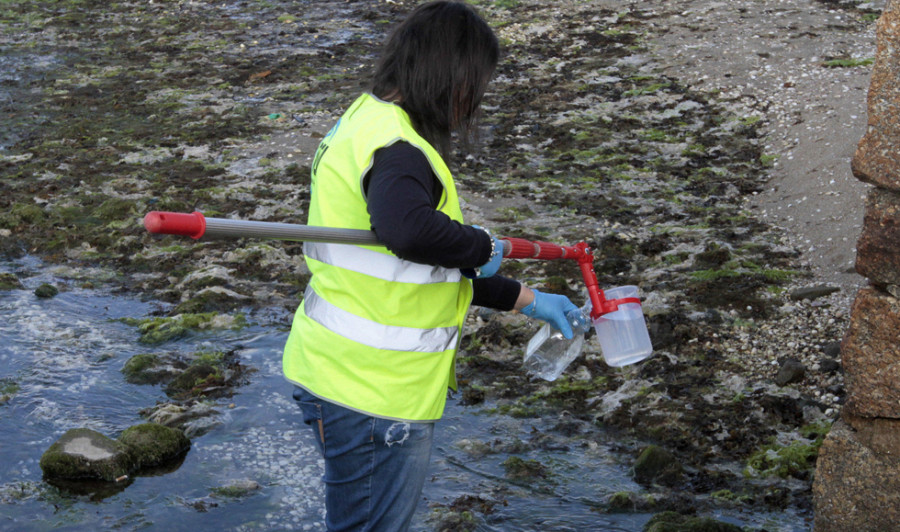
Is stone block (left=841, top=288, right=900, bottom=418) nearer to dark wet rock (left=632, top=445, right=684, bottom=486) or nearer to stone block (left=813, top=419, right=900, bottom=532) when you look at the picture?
stone block (left=813, top=419, right=900, bottom=532)

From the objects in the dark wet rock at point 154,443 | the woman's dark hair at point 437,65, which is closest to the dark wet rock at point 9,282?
the dark wet rock at point 154,443

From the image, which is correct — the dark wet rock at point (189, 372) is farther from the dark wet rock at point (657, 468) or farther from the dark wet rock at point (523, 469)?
the dark wet rock at point (657, 468)

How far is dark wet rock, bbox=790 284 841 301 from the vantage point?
570cm

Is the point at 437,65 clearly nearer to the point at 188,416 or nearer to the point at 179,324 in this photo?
the point at 188,416

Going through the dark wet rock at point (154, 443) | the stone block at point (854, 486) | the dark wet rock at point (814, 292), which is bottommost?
the dark wet rock at point (154, 443)

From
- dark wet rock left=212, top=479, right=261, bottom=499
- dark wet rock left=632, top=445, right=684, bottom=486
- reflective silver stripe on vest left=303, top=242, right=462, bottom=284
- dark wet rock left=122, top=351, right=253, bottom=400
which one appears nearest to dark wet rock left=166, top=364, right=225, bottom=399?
dark wet rock left=122, top=351, right=253, bottom=400

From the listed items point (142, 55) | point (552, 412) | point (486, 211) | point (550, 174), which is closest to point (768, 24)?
point (550, 174)

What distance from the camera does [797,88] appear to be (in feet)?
29.5

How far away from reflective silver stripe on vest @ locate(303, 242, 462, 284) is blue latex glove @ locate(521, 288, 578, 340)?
570 millimetres

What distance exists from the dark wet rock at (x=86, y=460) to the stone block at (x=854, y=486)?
10.1 feet

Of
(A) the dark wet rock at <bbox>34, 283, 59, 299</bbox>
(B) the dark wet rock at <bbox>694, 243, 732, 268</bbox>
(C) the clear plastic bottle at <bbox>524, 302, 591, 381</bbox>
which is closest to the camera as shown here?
(C) the clear plastic bottle at <bbox>524, 302, 591, 381</bbox>

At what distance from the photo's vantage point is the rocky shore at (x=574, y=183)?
4.99 meters

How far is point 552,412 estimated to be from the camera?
5113 mm

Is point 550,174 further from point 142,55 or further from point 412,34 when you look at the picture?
point 142,55
